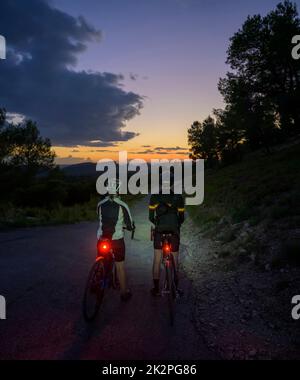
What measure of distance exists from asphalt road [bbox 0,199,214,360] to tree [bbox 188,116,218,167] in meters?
71.0

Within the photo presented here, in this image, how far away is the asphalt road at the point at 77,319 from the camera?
470 centimetres

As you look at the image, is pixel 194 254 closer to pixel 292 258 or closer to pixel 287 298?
pixel 292 258

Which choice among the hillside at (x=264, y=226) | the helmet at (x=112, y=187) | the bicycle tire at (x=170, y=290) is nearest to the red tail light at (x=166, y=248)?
the bicycle tire at (x=170, y=290)

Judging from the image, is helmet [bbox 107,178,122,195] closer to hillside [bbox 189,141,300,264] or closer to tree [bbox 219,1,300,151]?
hillside [bbox 189,141,300,264]

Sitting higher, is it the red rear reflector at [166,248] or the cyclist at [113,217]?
the cyclist at [113,217]

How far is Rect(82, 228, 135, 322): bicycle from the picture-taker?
566 centimetres

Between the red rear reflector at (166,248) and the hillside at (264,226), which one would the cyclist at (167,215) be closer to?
the red rear reflector at (166,248)

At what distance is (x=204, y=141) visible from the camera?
3206 inches

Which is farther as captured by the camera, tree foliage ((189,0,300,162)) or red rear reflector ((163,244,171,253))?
tree foliage ((189,0,300,162))

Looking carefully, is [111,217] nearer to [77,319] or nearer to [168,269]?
[168,269]

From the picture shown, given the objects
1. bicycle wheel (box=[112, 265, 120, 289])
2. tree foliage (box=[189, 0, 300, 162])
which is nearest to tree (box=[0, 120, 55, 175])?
tree foliage (box=[189, 0, 300, 162])

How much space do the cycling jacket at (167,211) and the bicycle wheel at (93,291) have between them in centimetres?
149
